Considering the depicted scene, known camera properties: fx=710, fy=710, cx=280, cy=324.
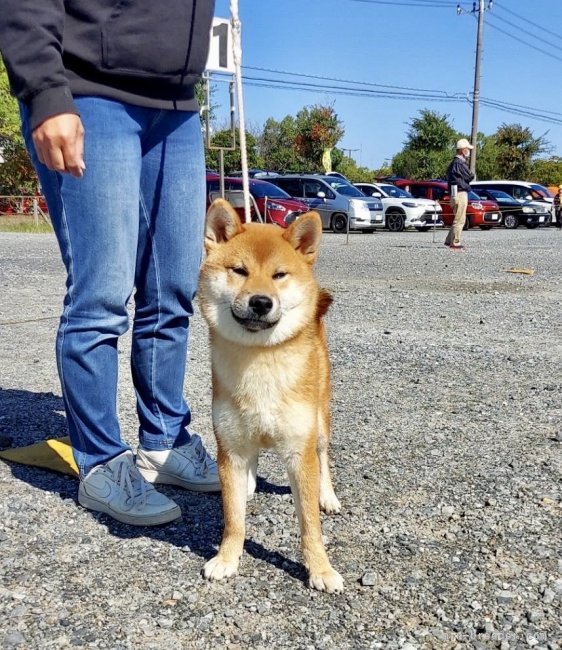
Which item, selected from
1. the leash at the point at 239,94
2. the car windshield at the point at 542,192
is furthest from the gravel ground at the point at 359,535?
the car windshield at the point at 542,192

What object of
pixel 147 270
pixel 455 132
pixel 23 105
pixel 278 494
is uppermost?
pixel 455 132

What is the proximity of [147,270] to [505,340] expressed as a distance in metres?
3.73

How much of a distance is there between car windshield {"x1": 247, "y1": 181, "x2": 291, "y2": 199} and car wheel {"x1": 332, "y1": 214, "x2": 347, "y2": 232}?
2345 millimetres

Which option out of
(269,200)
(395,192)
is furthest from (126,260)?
(395,192)

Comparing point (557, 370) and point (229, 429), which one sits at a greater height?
point (229, 429)

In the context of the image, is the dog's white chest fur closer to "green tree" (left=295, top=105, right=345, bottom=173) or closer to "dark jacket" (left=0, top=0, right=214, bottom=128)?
"dark jacket" (left=0, top=0, right=214, bottom=128)

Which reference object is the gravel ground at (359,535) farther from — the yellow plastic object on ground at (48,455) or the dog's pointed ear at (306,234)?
the dog's pointed ear at (306,234)

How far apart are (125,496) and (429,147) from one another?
161 feet

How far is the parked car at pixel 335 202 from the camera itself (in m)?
20.8

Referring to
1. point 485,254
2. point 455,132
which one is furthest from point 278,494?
point 455,132

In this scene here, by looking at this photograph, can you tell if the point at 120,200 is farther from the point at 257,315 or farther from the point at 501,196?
the point at 501,196

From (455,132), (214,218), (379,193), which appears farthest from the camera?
(455,132)

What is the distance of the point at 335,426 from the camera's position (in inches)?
141

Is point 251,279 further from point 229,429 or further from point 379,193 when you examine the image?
point 379,193
